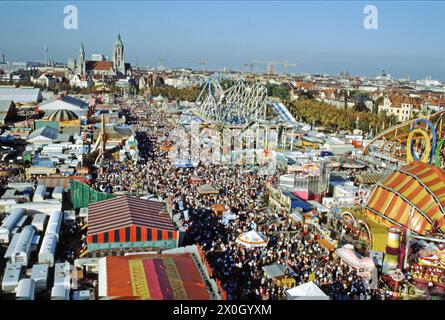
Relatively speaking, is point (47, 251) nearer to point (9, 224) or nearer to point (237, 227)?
point (9, 224)

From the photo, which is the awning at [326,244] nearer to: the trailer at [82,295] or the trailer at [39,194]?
the trailer at [82,295]

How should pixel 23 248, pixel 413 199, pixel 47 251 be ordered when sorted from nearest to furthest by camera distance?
pixel 47 251
pixel 23 248
pixel 413 199

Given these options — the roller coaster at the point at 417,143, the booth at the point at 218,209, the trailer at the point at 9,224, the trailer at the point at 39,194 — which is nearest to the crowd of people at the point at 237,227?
the booth at the point at 218,209

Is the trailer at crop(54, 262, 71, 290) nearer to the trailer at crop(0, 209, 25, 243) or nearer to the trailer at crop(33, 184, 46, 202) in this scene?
the trailer at crop(0, 209, 25, 243)

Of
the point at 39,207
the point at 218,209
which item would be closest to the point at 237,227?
the point at 218,209

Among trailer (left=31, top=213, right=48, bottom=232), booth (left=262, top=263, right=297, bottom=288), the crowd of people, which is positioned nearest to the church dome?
the crowd of people

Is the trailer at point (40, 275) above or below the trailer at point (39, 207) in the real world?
below
